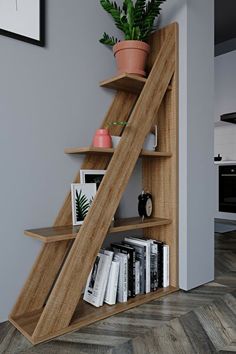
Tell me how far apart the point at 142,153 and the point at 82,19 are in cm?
88

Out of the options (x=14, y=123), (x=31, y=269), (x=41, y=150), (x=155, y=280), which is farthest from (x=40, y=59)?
(x=155, y=280)

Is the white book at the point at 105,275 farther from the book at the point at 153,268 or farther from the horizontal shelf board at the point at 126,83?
the horizontal shelf board at the point at 126,83

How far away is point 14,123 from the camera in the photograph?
1602 mm

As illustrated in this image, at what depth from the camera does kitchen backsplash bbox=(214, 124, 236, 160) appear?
170 inches

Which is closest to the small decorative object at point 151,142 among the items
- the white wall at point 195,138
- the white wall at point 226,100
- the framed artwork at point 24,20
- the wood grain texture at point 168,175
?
the wood grain texture at point 168,175

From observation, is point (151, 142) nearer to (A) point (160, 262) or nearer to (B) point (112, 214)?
(B) point (112, 214)

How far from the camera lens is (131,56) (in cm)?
184

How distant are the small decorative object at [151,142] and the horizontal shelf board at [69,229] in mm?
473

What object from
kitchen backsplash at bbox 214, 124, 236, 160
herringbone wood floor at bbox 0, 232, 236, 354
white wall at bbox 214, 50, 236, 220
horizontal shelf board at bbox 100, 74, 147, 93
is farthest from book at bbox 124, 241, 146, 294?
kitchen backsplash at bbox 214, 124, 236, 160

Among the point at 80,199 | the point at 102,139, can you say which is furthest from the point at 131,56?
the point at 80,199

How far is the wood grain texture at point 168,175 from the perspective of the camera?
6.59 ft

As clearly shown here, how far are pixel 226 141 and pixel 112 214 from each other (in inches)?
129

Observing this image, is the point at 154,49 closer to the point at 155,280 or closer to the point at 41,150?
the point at 41,150

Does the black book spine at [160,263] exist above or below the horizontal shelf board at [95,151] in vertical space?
below
